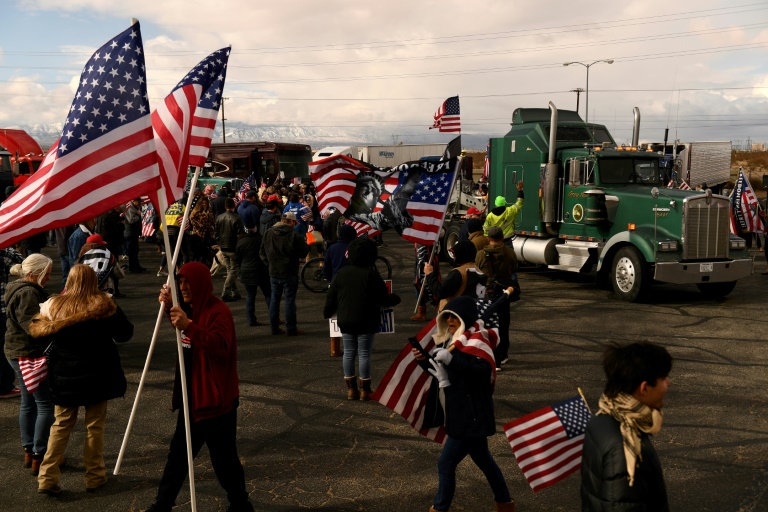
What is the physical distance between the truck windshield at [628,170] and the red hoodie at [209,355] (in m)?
11.3

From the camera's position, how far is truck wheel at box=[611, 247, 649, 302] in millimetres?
13438

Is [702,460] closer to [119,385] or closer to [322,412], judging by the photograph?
[322,412]

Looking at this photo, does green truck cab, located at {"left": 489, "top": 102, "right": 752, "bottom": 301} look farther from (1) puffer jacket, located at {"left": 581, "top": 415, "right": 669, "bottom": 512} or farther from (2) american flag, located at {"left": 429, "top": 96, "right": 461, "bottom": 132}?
(1) puffer jacket, located at {"left": 581, "top": 415, "right": 669, "bottom": 512}

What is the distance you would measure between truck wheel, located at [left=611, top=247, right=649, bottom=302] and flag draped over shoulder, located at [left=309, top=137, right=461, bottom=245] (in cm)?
438

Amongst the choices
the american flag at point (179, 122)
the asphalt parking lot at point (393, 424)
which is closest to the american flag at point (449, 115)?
the asphalt parking lot at point (393, 424)

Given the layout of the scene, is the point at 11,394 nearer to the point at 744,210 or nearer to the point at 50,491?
the point at 50,491

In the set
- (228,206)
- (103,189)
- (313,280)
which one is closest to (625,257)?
(313,280)

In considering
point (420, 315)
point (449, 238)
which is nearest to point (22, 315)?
point (420, 315)

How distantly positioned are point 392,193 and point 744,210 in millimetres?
10164

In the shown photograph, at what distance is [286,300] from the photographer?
10.9 m

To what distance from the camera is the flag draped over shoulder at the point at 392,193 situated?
11.1 m

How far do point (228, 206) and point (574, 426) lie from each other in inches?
426

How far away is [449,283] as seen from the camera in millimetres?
6430

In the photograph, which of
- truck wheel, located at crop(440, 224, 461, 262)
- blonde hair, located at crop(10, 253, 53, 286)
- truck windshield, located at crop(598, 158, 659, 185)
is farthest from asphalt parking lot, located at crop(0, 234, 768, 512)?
truck wheel, located at crop(440, 224, 461, 262)
